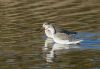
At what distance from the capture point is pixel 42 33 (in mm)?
23125

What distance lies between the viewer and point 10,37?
21.6 meters

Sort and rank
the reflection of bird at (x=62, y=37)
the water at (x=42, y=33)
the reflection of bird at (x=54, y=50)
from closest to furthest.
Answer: the water at (x=42, y=33) < the reflection of bird at (x=54, y=50) < the reflection of bird at (x=62, y=37)

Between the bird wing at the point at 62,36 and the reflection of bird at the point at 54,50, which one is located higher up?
A: the bird wing at the point at 62,36

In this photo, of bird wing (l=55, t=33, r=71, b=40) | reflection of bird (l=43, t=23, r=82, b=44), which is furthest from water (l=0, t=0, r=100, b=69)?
bird wing (l=55, t=33, r=71, b=40)

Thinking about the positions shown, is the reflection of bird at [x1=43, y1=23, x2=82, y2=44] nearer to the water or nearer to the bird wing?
the bird wing

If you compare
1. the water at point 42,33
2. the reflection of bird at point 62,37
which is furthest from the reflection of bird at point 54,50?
the reflection of bird at point 62,37

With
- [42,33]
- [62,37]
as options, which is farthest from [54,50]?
[42,33]

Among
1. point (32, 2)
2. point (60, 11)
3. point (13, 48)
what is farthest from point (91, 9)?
point (13, 48)

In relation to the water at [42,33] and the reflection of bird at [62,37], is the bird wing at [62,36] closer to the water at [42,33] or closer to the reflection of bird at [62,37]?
the reflection of bird at [62,37]

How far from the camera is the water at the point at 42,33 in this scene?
17.8m

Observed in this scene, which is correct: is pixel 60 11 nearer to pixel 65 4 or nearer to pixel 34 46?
pixel 65 4

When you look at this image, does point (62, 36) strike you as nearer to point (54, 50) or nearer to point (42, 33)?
point (54, 50)

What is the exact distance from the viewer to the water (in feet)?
58.5

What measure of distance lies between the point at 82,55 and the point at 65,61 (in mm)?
886
